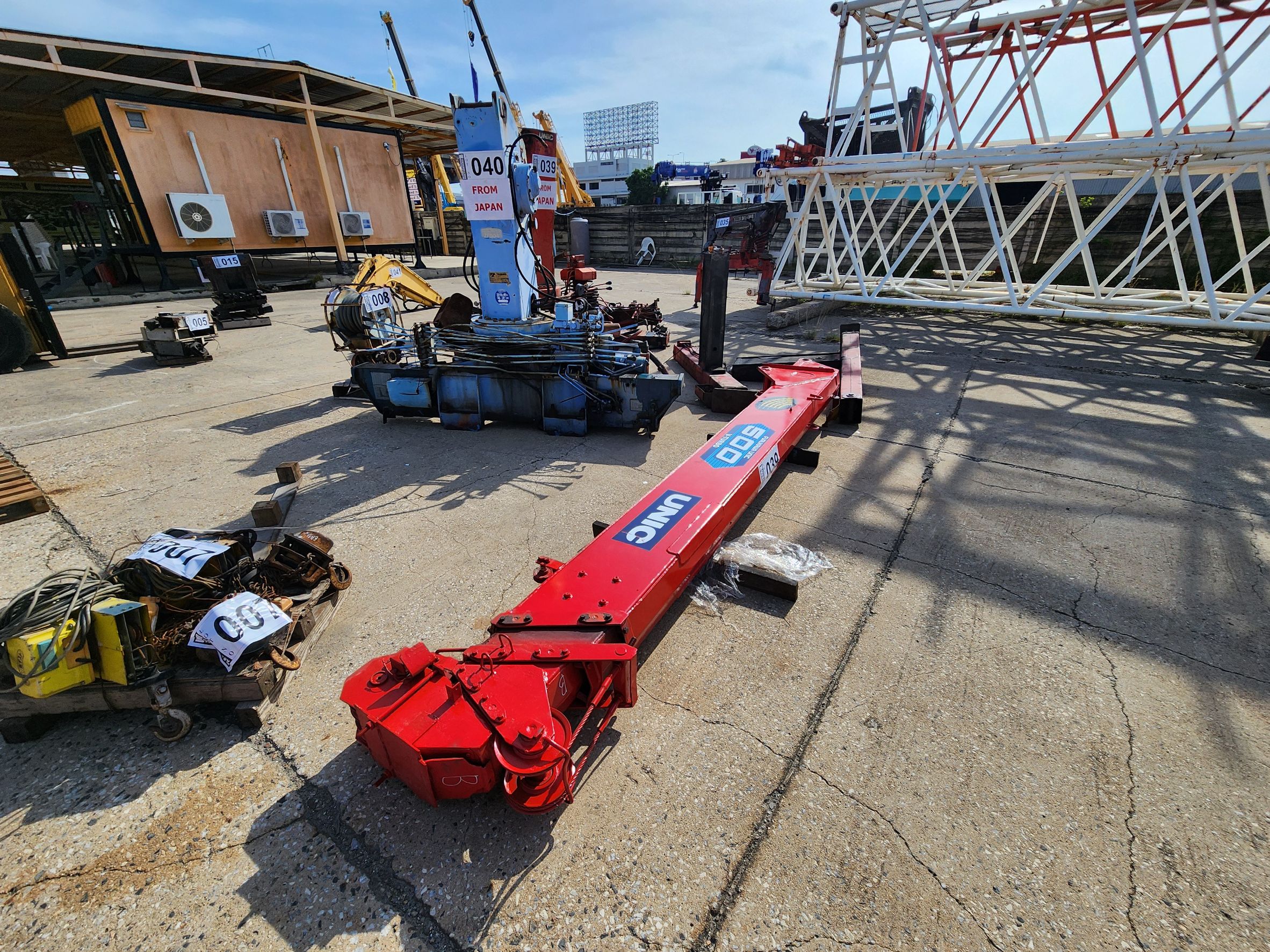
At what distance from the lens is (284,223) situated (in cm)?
1573

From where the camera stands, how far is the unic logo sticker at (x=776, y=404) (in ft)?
15.4

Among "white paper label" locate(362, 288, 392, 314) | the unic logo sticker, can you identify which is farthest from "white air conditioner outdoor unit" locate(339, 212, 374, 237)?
the unic logo sticker

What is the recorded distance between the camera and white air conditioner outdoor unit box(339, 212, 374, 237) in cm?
1759

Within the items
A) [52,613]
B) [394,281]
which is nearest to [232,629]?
[52,613]

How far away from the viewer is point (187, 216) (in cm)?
1389

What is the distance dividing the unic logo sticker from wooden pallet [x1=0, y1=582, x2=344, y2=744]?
13.1 feet

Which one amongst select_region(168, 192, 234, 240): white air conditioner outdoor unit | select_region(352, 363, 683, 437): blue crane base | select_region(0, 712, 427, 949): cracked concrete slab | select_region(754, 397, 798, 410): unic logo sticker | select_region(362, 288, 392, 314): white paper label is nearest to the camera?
select_region(0, 712, 427, 949): cracked concrete slab

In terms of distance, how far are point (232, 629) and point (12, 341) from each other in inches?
366

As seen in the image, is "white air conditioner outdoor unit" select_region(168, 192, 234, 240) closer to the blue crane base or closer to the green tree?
the blue crane base

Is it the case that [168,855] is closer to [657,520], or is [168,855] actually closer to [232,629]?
[232,629]

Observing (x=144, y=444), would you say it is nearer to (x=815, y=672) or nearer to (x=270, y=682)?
(x=270, y=682)

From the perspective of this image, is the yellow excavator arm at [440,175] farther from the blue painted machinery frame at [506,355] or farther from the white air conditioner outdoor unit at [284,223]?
the blue painted machinery frame at [506,355]

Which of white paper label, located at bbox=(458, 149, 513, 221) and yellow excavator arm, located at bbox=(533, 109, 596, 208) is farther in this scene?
yellow excavator arm, located at bbox=(533, 109, 596, 208)

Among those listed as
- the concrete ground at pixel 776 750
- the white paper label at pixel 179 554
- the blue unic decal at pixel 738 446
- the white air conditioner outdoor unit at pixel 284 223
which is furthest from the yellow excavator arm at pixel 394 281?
the white air conditioner outdoor unit at pixel 284 223
